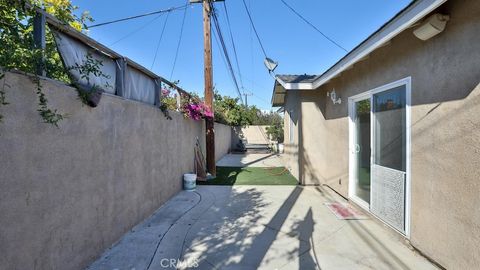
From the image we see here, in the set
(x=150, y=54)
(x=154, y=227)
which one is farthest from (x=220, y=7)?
(x=154, y=227)

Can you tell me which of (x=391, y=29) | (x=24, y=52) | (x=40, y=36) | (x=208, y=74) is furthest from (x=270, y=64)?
(x=24, y=52)

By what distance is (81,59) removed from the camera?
2977 millimetres

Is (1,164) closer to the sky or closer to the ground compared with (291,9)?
closer to the ground

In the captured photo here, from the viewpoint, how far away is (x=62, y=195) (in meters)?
2.51

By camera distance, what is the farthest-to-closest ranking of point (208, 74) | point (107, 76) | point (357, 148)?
point (208, 74), point (357, 148), point (107, 76)

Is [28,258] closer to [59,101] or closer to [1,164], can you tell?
[1,164]

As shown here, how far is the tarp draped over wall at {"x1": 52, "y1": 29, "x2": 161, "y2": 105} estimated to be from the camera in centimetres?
274

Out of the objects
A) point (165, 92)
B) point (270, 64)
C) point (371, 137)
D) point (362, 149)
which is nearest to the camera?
point (371, 137)

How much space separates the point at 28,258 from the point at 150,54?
11332 millimetres

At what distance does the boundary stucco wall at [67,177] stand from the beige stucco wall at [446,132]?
376cm

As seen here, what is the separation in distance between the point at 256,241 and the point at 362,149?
2832 millimetres

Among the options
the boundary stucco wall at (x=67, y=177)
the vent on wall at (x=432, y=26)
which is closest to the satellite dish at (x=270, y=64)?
the boundary stucco wall at (x=67, y=177)

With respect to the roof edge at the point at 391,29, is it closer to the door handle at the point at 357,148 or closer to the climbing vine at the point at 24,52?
the door handle at the point at 357,148

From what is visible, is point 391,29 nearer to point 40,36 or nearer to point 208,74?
point 40,36
